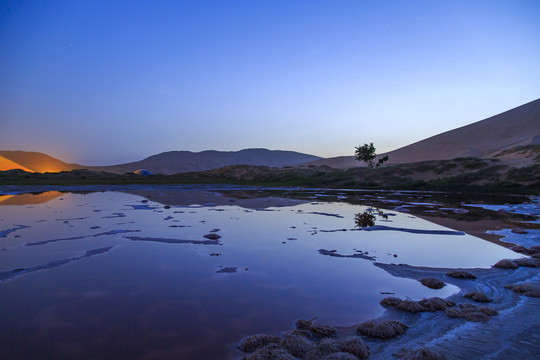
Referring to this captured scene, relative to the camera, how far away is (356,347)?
4145mm

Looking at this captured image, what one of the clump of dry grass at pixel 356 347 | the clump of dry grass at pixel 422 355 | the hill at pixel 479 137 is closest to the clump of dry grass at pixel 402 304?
the clump of dry grass at pixel 422 355

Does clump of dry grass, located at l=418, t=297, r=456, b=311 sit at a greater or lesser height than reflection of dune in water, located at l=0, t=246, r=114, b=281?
lesser

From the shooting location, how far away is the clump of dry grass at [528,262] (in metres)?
7.95

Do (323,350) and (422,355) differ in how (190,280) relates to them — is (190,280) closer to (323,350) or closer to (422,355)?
(323,350)

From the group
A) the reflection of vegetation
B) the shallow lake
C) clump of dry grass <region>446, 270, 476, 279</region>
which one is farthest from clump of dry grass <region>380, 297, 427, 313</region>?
the reflection of vegetation

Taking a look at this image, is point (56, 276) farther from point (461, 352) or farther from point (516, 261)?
point (516, 261)

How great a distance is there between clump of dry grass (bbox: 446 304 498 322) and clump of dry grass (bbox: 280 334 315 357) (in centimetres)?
265

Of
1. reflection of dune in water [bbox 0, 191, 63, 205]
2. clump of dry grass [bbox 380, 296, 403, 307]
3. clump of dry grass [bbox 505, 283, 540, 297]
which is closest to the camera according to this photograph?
clump of dry grass [bbox 380, 296, 403, 307]

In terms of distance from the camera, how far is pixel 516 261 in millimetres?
8133

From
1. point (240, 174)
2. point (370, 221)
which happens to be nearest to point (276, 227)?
point (370, 221)

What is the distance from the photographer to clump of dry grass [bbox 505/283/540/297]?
19.9 ft

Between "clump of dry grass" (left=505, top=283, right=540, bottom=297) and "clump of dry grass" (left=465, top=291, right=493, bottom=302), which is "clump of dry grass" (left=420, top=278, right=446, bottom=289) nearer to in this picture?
"clump of dry grass" (left=465, top=291, right=493, bottom=302)

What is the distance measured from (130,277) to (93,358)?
321 cm

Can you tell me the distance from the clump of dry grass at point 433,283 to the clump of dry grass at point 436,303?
3.02 ft
